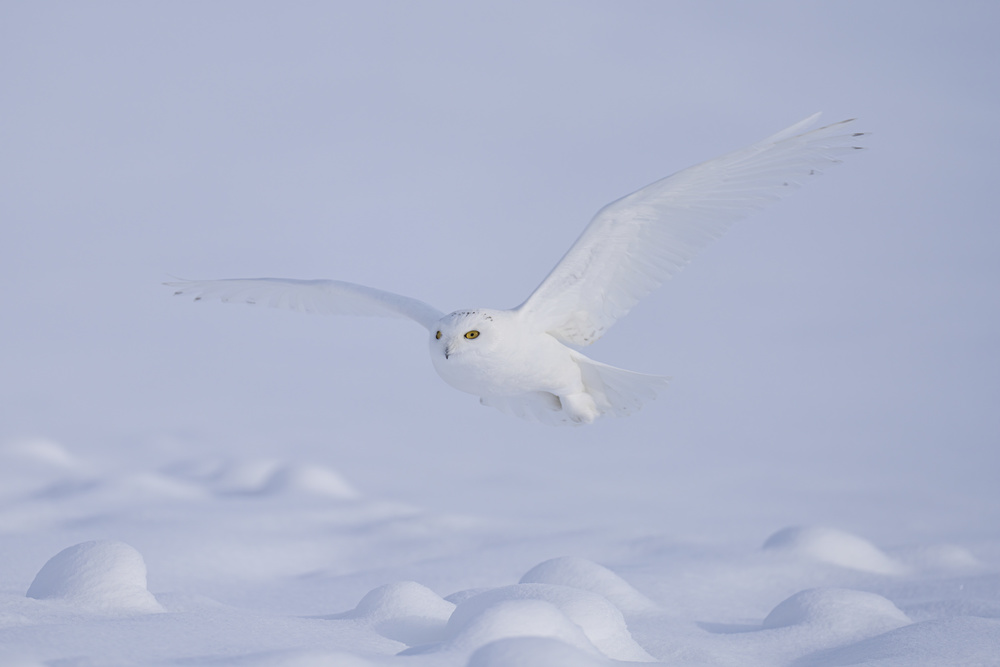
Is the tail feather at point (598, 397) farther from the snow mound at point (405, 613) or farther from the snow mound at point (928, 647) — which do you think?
the snow mound at point (928, 647)

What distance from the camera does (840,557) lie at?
25.9ft

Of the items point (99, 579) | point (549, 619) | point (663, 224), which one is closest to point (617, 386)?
point (663, 224)

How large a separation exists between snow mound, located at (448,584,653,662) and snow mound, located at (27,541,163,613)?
160 cm

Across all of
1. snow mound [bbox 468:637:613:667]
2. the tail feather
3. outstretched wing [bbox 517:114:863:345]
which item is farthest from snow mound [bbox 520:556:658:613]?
snow mound [bbox 468:637:613:667]

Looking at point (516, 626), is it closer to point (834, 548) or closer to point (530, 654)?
point (530, 654)

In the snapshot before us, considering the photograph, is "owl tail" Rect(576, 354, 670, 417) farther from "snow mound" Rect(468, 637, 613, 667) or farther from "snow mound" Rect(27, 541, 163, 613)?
"snow mound" Rect(27, 541, 163, 613)

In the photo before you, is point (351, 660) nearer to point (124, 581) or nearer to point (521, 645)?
point (521, 645)

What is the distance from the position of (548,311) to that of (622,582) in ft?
6.98

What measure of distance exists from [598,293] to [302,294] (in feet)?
6.33

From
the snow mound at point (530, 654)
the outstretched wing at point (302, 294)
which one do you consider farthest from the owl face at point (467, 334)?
the snow mound at point (530, 654)

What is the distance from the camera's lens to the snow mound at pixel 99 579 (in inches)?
179

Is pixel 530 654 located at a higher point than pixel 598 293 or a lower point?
lower

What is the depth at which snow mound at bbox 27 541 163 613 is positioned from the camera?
14.9ft

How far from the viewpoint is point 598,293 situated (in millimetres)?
4965
